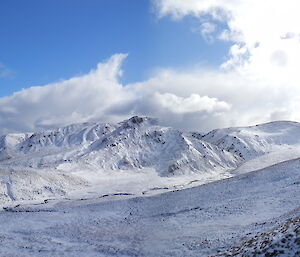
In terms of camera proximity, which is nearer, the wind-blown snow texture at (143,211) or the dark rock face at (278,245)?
the dark rock face at (278,245)

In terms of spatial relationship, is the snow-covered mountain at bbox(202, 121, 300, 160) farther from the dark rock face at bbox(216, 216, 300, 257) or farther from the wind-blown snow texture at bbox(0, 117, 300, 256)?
the dark rock face at bbox(216, 216, 300, 257)

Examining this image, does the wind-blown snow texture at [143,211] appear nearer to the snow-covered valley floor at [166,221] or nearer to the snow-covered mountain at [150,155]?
the snow-covered valley floor at [166,221]

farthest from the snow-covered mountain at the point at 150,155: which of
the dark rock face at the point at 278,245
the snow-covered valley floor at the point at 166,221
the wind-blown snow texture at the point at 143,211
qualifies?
the dark rock face at the point at 278,245

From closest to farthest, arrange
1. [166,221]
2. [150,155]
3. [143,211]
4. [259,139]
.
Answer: [166,221] < [143,211] < [150,155] < [259,139]

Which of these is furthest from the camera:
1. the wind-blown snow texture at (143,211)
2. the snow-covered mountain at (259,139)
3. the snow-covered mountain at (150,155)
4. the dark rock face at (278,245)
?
the snow-covered mountain at (259,139)

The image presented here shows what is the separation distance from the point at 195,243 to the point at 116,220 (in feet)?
54.7

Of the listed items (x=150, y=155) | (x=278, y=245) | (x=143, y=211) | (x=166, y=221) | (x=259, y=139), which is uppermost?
(x=150, y=155)

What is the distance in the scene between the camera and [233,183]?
6081 centimetres

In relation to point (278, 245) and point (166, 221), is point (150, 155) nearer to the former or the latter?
point (166, 221)

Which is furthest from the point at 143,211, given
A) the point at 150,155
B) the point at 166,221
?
the point at 150,155

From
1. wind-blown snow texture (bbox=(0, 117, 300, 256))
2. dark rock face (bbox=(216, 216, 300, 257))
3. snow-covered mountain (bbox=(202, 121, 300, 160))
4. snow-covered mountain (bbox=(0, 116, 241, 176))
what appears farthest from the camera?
snow-covered mountain (bbox=(202, 121, 300, 160))

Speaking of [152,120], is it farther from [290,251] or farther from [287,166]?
[290,251]

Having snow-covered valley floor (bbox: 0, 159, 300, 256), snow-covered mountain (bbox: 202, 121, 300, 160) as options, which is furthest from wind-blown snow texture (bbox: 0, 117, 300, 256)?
snow-covered mountain (bbox: 202, 121, 300, 160)

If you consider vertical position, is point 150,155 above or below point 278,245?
above
